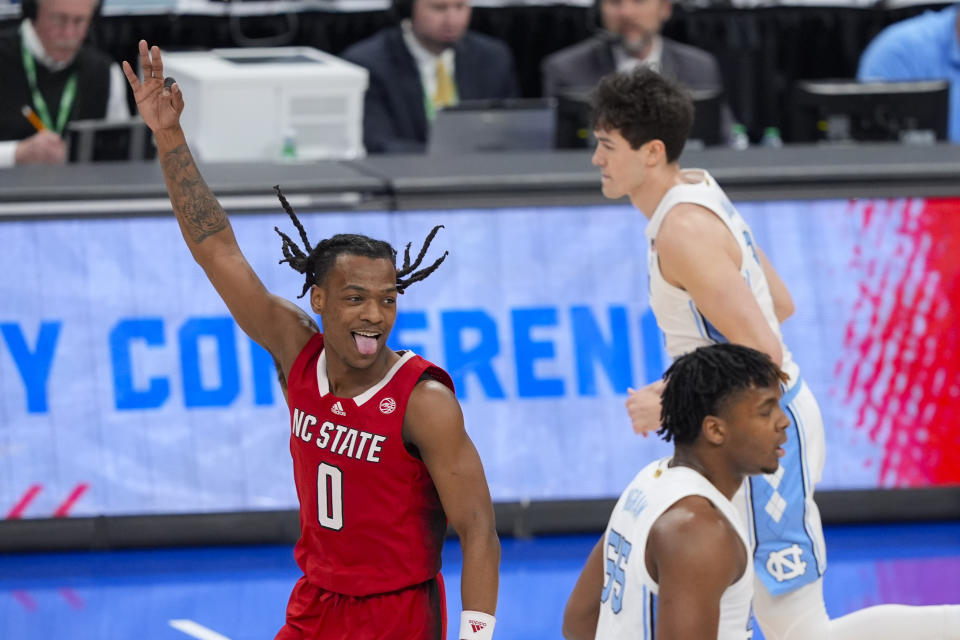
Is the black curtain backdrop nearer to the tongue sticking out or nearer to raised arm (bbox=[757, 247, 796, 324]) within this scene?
raised arm (bbox=[757, 247, 796, 324])

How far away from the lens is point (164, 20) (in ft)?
33.6

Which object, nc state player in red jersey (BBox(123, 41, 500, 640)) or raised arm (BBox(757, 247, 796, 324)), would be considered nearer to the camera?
nc state player in red jersey (BBox(123, 41, 500, 640))

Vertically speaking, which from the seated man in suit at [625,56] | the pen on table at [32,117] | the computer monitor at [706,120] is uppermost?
the seated man in suit at [625,56]

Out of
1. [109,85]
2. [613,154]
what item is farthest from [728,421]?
[109,85]

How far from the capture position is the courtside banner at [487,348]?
5.88 m

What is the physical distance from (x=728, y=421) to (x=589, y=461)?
2.92 m

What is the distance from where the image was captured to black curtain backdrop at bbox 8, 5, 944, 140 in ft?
33.9

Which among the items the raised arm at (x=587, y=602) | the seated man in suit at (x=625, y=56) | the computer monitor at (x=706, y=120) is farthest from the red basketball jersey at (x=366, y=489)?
the seated man in suit at (x=625, y=56)

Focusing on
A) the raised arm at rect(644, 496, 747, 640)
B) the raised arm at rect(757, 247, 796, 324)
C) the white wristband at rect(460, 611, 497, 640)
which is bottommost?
the white wristband at rect(460, 611, 497, 640)

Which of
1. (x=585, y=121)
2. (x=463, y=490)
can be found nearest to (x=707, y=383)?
(x=463, y=490)

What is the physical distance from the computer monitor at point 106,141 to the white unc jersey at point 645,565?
4.36 meters

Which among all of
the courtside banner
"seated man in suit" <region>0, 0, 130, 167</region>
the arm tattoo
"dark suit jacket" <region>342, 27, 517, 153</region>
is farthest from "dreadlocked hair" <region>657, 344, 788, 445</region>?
"seated man in suit" <region>0, 0, 130, 167</region>

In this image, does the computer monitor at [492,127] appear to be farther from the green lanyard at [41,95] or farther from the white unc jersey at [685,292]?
the white unc jersey at [685,292]

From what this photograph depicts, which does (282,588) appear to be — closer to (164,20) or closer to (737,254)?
(737,254)
